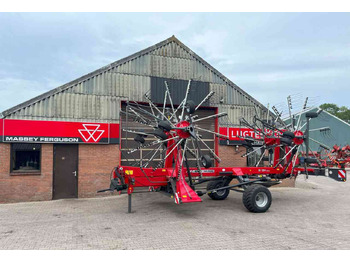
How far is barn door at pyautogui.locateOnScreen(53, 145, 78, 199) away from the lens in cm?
1265

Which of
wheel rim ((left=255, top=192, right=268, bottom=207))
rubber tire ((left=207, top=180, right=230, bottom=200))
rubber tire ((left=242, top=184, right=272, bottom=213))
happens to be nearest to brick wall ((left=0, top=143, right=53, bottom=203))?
rubber tire ((left=207, top=180, right=230, bottom=200))

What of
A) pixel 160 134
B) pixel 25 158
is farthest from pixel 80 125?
pixel 160 134

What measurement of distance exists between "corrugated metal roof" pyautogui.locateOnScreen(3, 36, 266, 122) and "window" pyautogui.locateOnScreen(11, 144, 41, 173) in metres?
1.28

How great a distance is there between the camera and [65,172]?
12.8 meters

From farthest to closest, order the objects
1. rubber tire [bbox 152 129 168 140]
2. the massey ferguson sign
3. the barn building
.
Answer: the barn building, the massey ferguson sign, rubber tire [bbox 152 129 168 140]

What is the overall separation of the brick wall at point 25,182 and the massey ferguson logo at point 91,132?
145cm

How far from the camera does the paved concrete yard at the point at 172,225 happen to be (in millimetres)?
6727

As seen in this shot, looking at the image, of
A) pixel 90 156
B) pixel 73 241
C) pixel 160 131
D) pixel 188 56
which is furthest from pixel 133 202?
pixel 188 56

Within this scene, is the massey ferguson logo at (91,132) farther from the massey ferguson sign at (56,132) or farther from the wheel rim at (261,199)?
the wheel rim at (261,199)

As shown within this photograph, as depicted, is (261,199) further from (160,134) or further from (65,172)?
(65,172)

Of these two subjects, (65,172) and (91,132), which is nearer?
(65,172)

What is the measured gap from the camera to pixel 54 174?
41.4 ft

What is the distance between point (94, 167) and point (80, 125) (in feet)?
6.49

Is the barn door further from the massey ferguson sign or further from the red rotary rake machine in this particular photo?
the red rotary rake machine
